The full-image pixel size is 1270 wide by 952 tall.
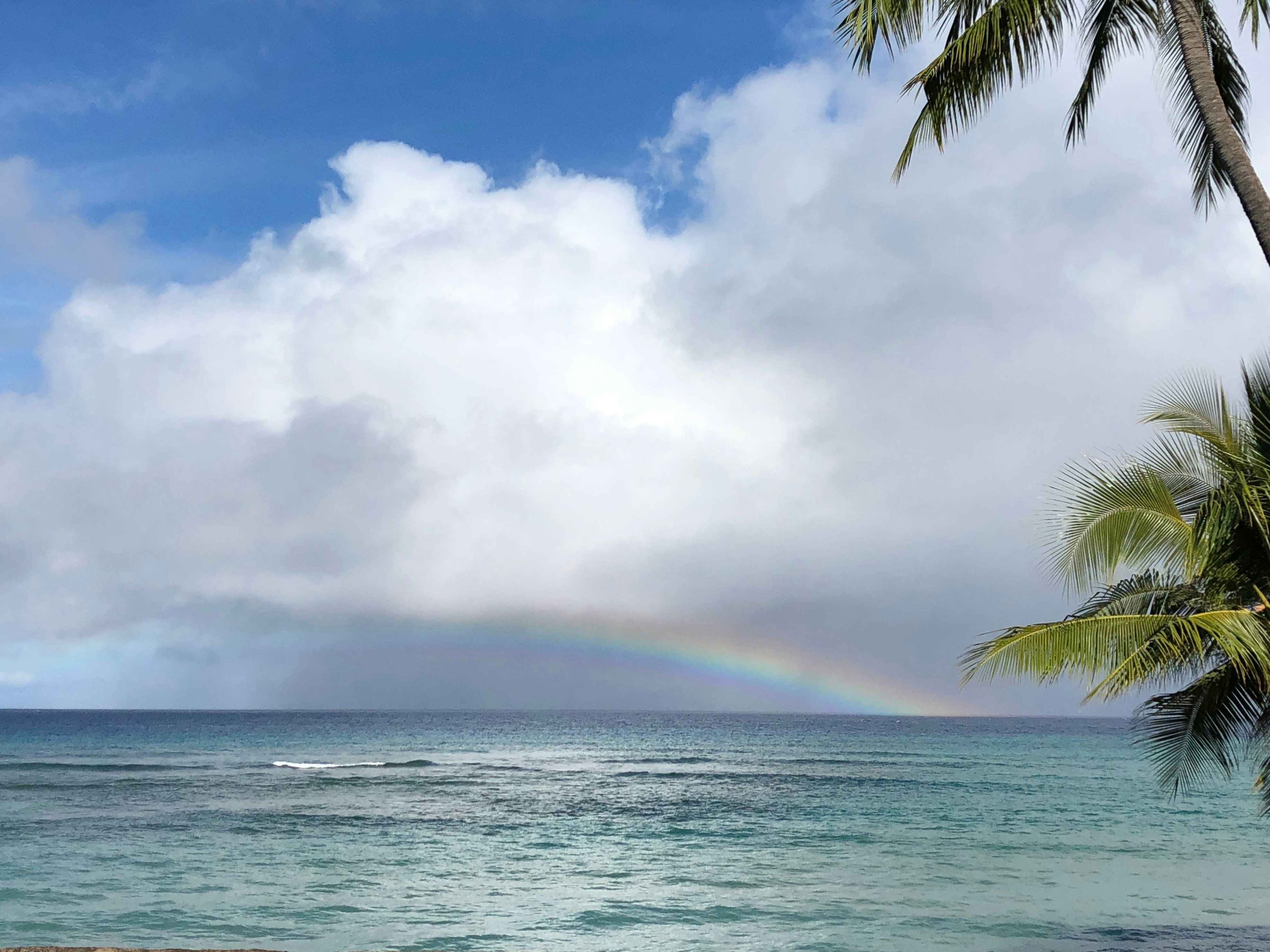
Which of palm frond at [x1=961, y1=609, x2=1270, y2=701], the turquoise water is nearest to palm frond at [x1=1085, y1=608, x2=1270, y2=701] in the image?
palm frond at [x1=961, y1=609, x2=1270, y2=701]

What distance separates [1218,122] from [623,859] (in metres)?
16.1

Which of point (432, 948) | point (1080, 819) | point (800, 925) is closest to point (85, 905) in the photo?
point (432, 948)

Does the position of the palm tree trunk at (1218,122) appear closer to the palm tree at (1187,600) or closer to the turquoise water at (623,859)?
the palm tree at (1187,600)

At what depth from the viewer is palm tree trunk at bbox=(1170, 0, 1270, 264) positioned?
6508 mm

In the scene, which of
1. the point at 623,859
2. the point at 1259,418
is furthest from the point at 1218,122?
the point at 623,859

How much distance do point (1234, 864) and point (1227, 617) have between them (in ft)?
52.3

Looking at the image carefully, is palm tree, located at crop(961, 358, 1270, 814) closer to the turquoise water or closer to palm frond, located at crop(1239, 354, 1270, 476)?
palm frond, located at crop(1239, 354, 1270, 476)

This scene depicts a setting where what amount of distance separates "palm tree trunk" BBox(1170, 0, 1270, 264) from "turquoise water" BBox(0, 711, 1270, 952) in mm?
9281

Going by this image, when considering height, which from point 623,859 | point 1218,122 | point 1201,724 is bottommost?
point 623,859

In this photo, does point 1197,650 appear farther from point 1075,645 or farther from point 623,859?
point 623,859

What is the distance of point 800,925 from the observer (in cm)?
1295

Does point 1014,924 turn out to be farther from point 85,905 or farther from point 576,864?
point 85,905

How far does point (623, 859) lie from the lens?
1873 centimetres

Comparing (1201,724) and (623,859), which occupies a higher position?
(1201,724)
